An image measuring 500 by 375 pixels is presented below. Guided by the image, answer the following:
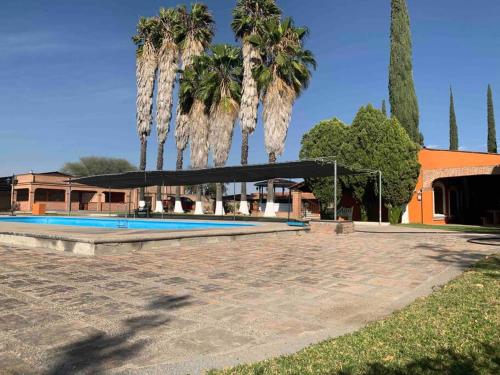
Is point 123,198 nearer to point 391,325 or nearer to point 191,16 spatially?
point 191,16

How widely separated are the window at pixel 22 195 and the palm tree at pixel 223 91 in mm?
28174

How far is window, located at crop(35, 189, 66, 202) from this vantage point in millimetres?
44125

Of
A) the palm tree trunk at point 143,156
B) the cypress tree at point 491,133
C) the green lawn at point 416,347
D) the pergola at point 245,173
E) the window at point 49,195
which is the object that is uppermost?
the cypress tree at point 491,133

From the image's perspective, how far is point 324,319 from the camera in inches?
173

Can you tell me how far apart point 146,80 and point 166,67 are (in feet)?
7.54

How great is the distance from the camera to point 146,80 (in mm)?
32500

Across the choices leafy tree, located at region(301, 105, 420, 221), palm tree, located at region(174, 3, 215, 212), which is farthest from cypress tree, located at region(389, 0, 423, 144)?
palm tree, located at region(174, 3, 215, 212)

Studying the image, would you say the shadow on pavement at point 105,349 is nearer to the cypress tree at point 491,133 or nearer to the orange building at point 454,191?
the orange building at point 454,191

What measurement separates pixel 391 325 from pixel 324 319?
0.73 m

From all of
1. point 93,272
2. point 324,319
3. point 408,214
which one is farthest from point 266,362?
point 408,214

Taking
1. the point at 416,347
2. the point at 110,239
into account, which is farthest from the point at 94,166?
the point at 416,347

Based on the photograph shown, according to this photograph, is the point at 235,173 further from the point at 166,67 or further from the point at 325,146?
the point at 166,67

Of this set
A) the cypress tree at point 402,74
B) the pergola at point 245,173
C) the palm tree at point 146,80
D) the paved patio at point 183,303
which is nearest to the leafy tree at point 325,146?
the pergola at point 245,173

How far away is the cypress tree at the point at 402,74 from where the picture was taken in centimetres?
2878
